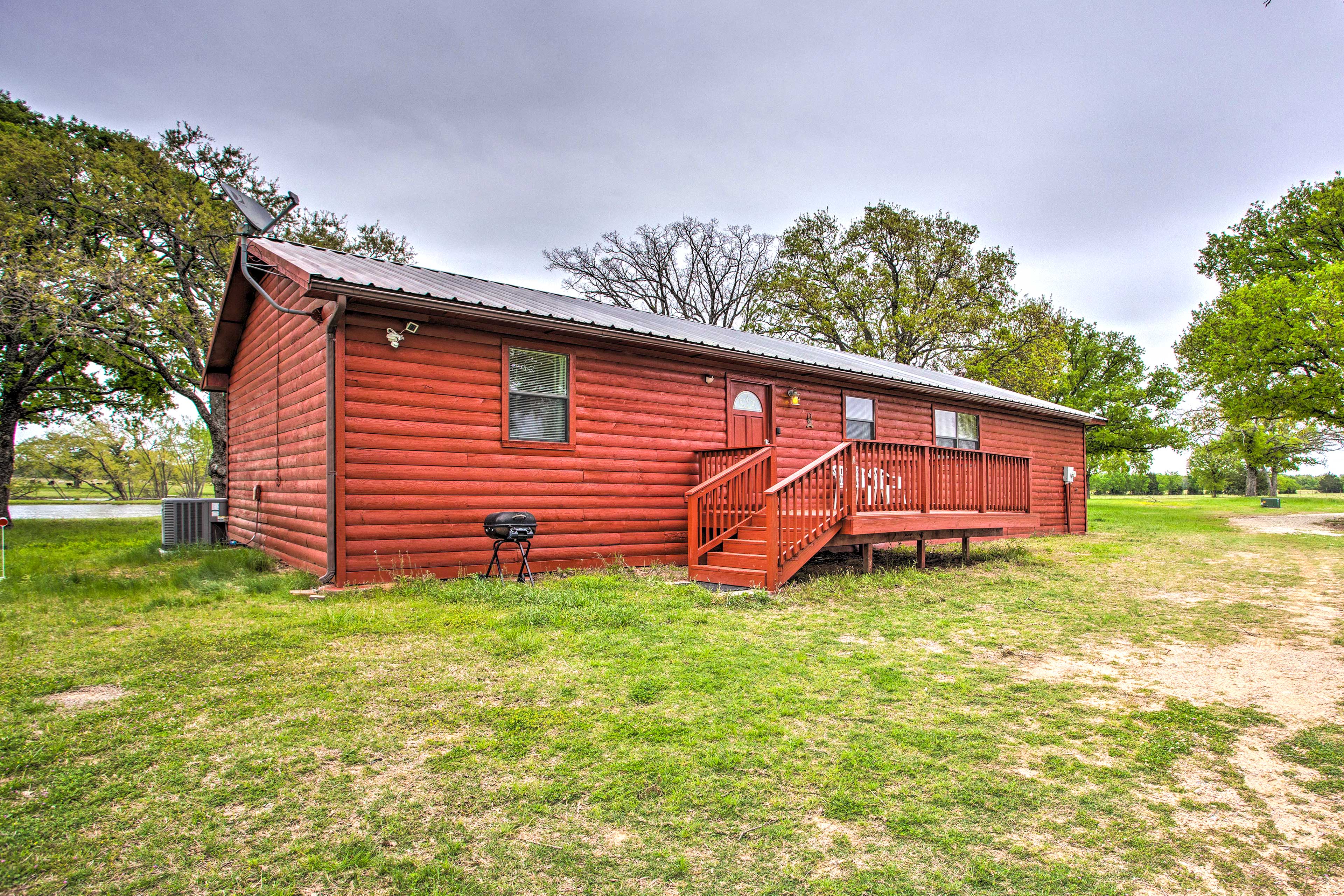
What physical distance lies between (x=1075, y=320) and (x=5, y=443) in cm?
4320

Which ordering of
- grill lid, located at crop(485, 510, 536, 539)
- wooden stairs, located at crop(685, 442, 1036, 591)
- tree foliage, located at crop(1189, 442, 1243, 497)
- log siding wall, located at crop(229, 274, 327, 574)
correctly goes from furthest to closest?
tree foliage, located at crop(1189, 442, 1243, 497), wooden stairs, located at crop(685, 442, 1036, 591), log siding wall, located at crop(229, 274, 327, 574), grill lid, located at crop(485, 510, 536, 539)

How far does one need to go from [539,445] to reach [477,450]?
2.48 ft

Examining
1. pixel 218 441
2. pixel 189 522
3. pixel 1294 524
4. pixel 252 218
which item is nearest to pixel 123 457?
pixel 218 441

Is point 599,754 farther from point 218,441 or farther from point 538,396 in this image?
point 218,441

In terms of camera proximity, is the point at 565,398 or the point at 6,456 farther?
the point at 6,456

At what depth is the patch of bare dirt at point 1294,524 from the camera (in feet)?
52.4

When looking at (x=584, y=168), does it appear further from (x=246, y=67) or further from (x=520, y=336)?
(x=520, y=336)

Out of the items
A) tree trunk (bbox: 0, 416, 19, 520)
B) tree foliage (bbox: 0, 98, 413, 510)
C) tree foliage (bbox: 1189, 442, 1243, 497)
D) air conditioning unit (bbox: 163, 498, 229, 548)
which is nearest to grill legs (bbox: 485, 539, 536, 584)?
air conditioning unit (bbox: 163, 498, 229, 548)

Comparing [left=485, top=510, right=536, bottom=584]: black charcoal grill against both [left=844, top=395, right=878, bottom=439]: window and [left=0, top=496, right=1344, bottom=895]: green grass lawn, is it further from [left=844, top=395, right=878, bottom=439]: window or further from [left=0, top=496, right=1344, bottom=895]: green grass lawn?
[left=844, top=395, right=878, bottom=439]: window

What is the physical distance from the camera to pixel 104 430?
80.7ft

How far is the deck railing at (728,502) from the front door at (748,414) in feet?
5.36

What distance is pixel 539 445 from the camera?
7.93 metres

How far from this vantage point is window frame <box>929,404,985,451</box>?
539 inches

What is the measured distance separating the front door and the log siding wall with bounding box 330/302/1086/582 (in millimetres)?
156
